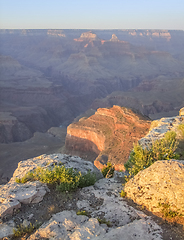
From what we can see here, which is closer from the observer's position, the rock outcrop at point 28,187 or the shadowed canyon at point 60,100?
the rock outcrop at point 28,187

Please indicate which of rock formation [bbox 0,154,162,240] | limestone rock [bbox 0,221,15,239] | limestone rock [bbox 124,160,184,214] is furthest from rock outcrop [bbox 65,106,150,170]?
limestone rock [bbox 0,221,15,239]

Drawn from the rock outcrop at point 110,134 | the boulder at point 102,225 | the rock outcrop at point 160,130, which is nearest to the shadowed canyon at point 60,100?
the rock outcrop at point 110,134

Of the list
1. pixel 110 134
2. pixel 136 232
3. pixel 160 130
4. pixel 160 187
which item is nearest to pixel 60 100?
pixel 110 134

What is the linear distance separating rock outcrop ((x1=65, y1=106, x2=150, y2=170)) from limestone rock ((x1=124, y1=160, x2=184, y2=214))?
71.4 ft

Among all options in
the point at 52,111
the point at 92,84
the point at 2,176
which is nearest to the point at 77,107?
the point at 52,111

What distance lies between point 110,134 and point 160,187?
31678mm

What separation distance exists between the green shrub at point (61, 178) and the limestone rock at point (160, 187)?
218 centimetres

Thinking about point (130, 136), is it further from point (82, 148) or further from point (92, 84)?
point (92, 84)

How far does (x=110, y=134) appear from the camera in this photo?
40.4 m

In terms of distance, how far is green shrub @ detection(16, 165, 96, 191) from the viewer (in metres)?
10.4

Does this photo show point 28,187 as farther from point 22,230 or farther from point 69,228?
A: point 69,228

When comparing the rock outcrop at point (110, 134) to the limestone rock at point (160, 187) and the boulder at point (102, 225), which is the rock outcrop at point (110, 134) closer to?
the boulder at point (102, 225)

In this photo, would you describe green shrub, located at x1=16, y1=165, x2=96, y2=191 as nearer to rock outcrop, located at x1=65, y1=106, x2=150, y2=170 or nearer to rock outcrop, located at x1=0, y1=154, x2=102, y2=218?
rock outcrop, located at x1=0, y1=154, x2=102, y2=218

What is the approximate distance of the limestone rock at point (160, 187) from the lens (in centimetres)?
833
